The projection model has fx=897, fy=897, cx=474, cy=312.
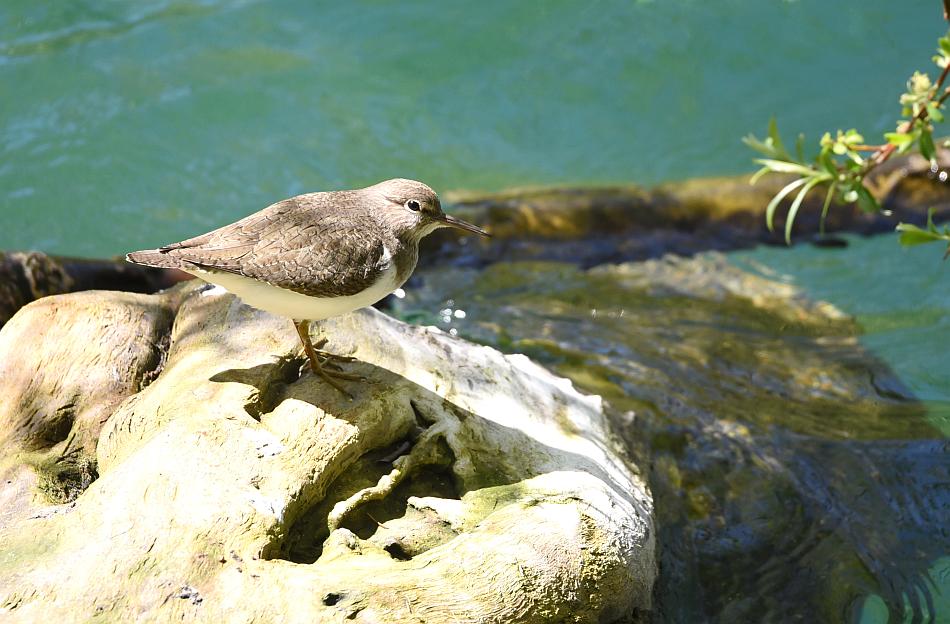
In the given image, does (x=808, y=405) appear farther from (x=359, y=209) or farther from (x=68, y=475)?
(x=68, y=475)

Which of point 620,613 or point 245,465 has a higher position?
point 245,465

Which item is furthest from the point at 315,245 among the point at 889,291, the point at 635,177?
the point at 635,177

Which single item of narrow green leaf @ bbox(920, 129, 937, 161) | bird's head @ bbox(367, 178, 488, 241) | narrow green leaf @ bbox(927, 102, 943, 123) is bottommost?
bird's head @ bbox(367, 178, 488, 241)

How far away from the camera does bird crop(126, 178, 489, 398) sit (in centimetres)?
429

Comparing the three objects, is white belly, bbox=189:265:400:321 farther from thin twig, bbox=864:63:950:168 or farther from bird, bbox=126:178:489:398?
thin twig, bbox=864:63:950:168

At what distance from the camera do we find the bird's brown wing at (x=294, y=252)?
4273 mm

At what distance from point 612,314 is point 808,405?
2079 mm

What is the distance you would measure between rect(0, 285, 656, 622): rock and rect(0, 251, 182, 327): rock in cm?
181

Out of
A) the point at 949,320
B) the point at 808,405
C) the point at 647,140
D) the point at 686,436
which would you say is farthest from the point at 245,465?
the point at 647,140

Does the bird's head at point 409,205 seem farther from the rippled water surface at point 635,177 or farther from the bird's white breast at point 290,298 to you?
the rippled water surface at point 635,177

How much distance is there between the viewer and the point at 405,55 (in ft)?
40.6

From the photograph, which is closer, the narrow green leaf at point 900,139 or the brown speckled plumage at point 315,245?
the narrow green leaf at point 900,139

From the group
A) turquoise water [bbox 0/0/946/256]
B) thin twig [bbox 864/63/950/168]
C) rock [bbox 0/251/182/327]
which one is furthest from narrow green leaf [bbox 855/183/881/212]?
turquoise water [bbox 0/0/946/256]


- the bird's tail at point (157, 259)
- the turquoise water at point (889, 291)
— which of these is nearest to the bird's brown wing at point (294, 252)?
the bird's tail at point (157, 259)
